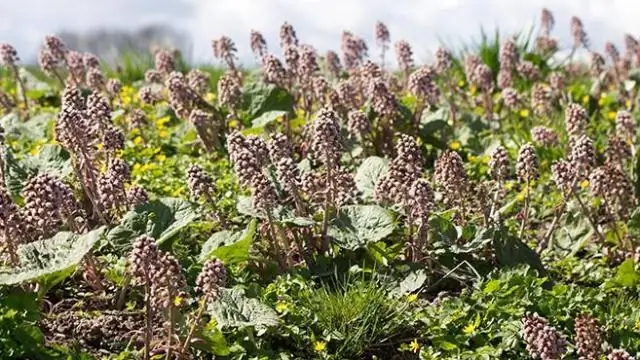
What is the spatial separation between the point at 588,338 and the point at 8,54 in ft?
18.0

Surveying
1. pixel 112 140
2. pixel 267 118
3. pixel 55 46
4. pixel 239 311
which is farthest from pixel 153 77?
pixel 239 311

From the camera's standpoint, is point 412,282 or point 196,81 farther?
point 196,81

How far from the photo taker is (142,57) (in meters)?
12.8

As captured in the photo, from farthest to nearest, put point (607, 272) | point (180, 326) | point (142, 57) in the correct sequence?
point (142, 57) < point (607, 272) < point (180, 326)

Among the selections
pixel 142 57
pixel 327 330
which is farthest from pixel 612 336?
pixel 142 57

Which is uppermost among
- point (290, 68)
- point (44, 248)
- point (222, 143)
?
point (290, 68)

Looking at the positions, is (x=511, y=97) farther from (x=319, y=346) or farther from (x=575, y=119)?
(x=319, y=346)

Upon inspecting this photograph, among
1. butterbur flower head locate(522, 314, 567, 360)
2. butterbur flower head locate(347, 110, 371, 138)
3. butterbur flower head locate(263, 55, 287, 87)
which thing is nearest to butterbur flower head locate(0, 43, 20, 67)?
butterbur flower head locate(263, 55, 287, 87)

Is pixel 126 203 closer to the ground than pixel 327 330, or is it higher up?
higher up

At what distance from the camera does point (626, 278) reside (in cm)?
573

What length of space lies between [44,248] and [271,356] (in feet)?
3.94

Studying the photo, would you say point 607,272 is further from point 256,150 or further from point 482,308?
point 256,150

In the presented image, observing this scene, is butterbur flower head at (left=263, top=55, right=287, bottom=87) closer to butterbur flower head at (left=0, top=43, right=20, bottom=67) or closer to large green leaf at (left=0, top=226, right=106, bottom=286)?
butterbur flower head at (left=0, top=43, right=20, bottom=67)

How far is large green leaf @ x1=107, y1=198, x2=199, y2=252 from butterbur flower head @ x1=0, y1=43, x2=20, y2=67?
10.9 ft
